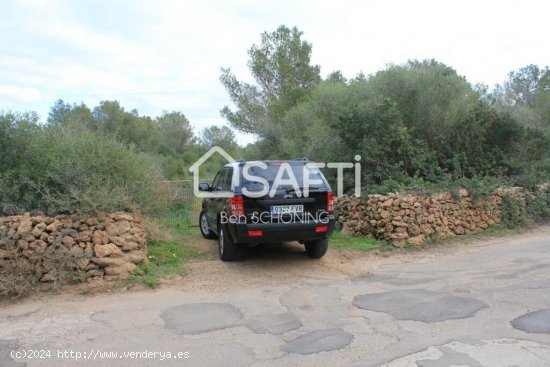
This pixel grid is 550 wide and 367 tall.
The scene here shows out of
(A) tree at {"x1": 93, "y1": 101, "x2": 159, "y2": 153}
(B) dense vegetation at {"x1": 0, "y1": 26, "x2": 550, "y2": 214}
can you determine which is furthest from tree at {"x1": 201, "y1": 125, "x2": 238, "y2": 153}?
(B) dense vegetation at {"x1": 0, "y1": 26, "x2": 550, "y2": 214}

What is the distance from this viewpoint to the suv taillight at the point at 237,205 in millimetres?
6723

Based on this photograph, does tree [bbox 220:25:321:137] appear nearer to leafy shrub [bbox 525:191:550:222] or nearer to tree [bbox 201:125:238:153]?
leafy shrub [bbox 525:191:550:222]

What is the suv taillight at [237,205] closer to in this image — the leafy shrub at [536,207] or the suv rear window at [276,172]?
the suv rear window at [276,172]

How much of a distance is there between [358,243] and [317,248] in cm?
146

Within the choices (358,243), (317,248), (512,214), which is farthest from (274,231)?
(512,214)

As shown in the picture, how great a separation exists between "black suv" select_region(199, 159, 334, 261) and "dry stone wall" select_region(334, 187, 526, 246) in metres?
2.03

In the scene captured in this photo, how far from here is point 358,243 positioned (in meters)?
8.80

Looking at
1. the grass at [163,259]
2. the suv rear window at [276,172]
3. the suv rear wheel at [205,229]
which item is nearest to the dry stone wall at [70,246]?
the grass at [163,259]

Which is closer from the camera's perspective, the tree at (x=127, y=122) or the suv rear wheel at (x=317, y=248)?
the suv rear wheel at (x=317, y=248)

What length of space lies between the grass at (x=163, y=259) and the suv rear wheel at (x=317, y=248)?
2.10 meters

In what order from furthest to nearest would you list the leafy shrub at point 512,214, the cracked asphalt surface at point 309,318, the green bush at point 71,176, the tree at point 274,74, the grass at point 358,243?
1. the tree at point 274,74
2. the leafy shrub at point 512,214
3. the grass at point 358,243
4. the green bush at point 71,176
5. the cracked asphalt surface at point 309,318

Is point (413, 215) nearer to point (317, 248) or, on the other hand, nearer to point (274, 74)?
point (317, 248)

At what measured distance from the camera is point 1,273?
5.90 m

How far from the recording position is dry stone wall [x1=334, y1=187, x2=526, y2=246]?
29.4 ft
